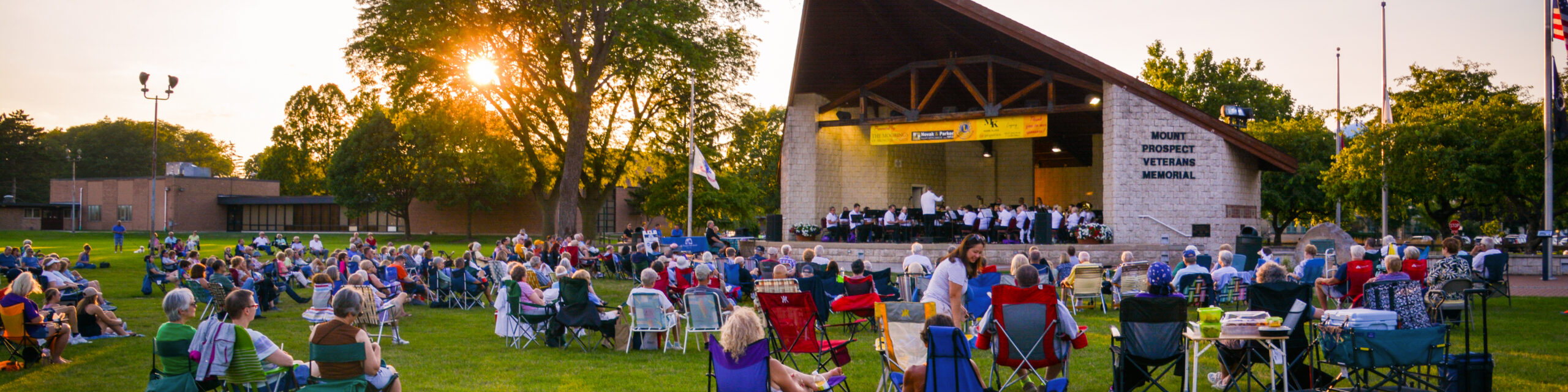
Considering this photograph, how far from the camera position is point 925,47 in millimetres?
21750

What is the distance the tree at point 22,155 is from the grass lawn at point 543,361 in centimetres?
5317

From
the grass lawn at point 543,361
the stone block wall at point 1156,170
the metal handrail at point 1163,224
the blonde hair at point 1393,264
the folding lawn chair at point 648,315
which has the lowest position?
the grass lawn at point 543,361

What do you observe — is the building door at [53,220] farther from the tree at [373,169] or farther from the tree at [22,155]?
the tree at [373,169]

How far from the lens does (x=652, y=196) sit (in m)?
30.9

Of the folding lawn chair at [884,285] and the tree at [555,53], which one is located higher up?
the tree at [555,53]

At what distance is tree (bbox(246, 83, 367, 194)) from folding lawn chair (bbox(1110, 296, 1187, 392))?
54525 mm

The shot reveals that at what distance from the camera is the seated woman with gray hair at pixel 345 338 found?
190 inches

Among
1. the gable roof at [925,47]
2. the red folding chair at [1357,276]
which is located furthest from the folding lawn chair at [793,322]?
the gable roof at [925,47]

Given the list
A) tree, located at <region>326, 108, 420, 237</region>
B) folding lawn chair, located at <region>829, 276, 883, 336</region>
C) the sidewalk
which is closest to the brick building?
the sidewalk

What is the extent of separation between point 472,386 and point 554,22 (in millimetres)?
20726

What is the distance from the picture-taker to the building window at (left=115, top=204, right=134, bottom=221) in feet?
→ 176

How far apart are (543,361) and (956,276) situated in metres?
3.60

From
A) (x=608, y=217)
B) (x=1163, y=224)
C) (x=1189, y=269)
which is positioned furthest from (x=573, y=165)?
(x=608, y=217)

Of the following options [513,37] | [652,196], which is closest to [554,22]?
[513,37]
